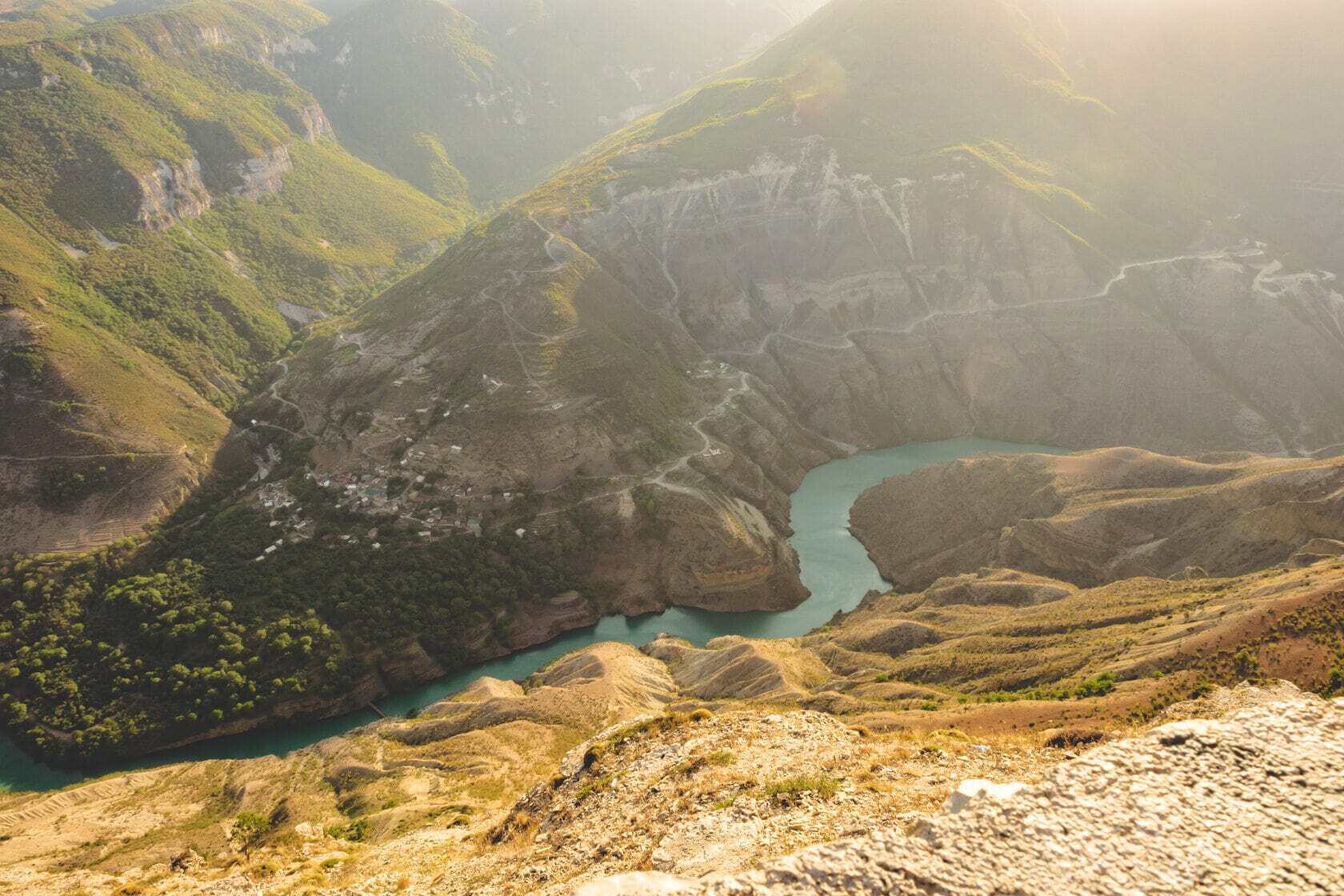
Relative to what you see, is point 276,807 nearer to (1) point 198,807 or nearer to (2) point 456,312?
(1) point 198,807

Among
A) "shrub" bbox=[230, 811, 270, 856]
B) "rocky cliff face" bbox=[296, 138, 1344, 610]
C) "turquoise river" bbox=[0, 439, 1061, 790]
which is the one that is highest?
"rocky cliff face" bbox=[296, 138, 1344, 610]

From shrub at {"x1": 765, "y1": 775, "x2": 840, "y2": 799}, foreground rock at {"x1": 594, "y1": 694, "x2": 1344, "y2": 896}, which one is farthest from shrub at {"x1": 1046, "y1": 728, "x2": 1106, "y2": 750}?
shrub at {"x1": 765, "y1": 775, "x2": 840, "y2": 799}

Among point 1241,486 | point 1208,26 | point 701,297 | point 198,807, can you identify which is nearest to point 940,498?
point 1241,486

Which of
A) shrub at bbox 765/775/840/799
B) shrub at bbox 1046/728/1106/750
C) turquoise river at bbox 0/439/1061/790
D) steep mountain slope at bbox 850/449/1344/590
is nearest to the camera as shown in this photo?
shrub at bbox 765/775/840/799

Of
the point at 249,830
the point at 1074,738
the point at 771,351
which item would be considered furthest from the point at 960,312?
the point at 249,830

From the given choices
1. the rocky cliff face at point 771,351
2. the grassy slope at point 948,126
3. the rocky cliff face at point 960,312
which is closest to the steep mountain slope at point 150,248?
the rocky cliff face at point 771,351

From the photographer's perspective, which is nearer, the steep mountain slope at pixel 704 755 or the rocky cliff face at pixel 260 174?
the steep mountain slope at pixel 704 755

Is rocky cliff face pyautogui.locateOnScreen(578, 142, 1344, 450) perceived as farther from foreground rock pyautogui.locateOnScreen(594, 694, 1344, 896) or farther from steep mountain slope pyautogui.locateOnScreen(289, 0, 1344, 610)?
foreground rock pyautogui.locateOnScreen(594, 694, 1344, 896)

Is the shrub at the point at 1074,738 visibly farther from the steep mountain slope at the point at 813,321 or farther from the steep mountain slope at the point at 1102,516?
the steep mountain slope at the point at 813,321
